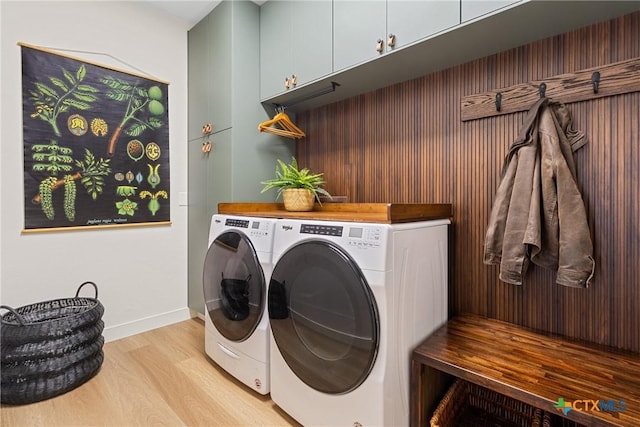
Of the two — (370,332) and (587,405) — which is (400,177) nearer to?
(370,332)

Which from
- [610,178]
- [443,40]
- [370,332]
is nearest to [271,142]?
[443,40]

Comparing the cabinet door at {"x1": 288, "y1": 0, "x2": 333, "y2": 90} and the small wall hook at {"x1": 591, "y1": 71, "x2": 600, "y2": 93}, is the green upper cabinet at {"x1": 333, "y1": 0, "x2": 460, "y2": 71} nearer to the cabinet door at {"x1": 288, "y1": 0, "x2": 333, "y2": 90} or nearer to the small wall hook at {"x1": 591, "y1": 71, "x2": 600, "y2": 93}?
the cabinet door at {"x1": 288, "y1": 0, "x2": 333, "y2": 90}

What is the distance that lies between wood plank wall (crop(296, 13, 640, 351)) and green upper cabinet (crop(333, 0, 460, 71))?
0.39 m

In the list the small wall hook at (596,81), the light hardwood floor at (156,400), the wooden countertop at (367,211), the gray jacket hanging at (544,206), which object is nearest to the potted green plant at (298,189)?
the wooden countertop at (367,211)

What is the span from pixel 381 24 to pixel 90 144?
212 centimetres

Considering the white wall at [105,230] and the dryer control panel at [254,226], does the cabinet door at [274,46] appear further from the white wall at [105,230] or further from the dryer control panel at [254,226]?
the dryer control panel at [254,226]

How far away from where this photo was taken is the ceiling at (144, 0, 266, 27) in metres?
2.28

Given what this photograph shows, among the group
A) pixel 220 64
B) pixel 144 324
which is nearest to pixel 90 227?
pixel 144 324

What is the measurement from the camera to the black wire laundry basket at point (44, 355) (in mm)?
1561

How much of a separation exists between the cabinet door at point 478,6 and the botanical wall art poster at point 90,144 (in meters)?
2.29

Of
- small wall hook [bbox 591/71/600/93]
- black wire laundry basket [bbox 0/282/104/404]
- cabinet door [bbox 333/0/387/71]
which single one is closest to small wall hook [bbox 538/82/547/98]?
small wall hook [bbox 591/71/600/93]

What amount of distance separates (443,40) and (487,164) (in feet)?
2.16

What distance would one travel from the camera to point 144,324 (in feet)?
7.95

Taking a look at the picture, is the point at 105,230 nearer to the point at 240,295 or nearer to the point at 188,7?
the point at 240,295
